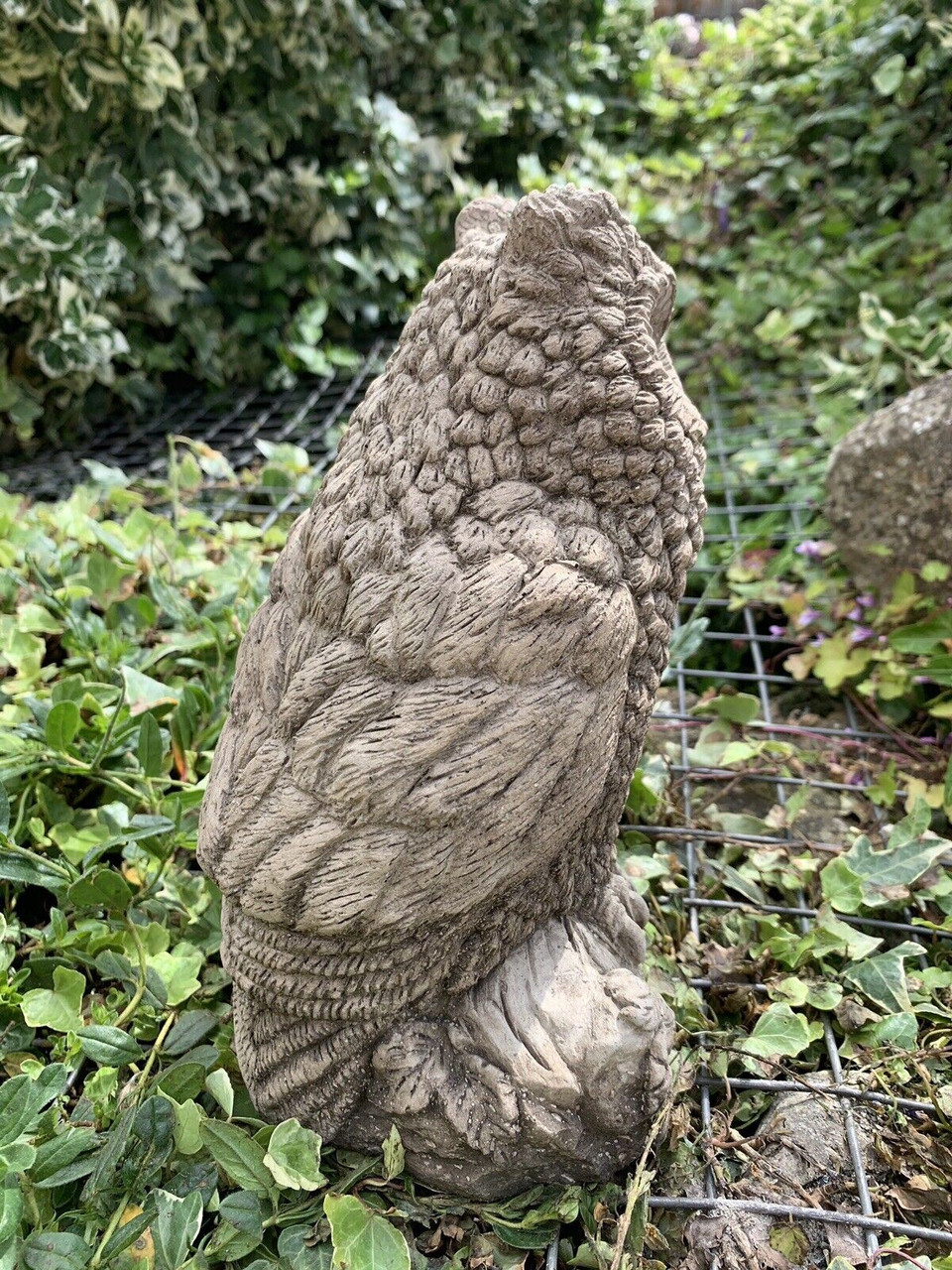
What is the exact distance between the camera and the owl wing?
3.40ft

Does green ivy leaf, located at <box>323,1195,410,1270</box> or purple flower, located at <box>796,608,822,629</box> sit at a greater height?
green ivy leaf, located at <box>323,1195,410,1270</box>

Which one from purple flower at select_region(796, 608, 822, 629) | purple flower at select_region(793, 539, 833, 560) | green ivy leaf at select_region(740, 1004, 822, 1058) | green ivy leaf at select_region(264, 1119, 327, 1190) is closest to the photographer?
green ivy leaf at select_region(264, 1119, 327, 1190)

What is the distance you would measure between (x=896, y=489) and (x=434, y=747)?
5.51 ft

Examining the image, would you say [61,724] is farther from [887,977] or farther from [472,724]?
[887,977]

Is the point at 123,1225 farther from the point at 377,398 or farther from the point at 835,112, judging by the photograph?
the point at 835,112

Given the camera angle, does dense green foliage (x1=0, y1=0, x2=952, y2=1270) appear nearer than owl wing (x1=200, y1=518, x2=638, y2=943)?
No

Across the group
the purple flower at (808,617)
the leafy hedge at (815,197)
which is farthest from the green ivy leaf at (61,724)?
the leafy hedge at (815,197)

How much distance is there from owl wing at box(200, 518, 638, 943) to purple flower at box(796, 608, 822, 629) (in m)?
1.37

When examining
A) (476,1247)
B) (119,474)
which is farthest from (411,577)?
(119,474)

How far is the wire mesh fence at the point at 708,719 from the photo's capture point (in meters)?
1.29

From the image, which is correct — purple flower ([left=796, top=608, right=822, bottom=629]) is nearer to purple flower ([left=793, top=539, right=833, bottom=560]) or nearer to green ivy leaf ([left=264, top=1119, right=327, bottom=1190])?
purple flower ([left=793, top=539, right=833, bottom=560])

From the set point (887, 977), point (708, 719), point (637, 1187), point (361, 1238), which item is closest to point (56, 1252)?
point (361, 1238)

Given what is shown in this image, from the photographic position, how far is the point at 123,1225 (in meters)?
1.13

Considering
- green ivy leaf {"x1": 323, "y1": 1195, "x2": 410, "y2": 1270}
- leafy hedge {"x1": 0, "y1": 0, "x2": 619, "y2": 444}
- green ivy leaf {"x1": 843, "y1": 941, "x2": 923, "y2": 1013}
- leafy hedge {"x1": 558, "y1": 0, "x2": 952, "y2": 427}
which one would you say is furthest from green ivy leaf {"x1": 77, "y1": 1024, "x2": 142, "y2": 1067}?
leafy hedge {"x1": 558, "y1": 0, "x2": 952, "y2": 427}
